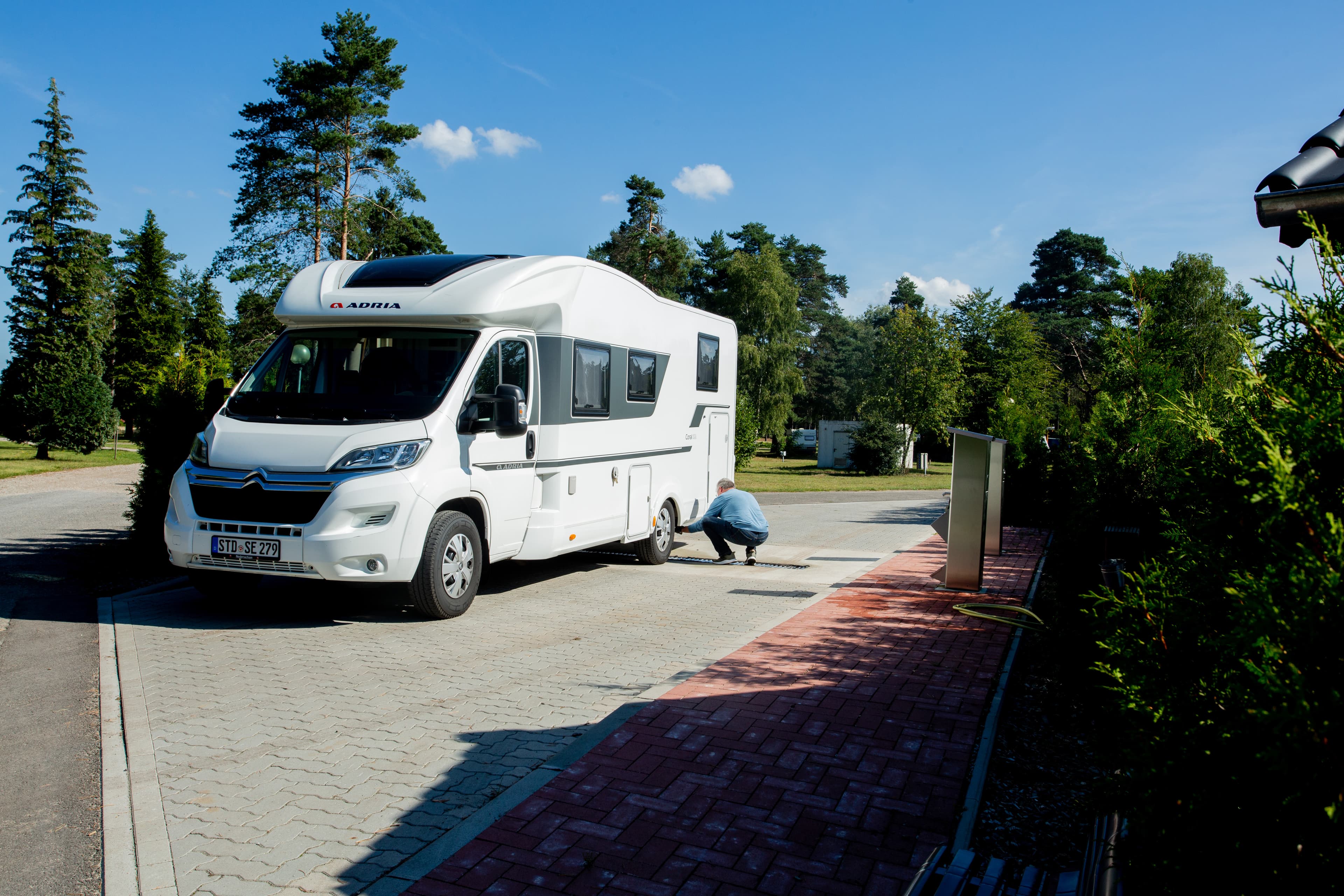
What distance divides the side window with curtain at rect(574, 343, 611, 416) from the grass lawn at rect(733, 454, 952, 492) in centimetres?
1465

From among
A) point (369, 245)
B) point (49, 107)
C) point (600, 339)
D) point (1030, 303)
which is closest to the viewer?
point (600, 339)

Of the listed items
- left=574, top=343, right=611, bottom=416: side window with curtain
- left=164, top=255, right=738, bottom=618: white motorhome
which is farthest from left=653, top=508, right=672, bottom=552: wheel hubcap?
left=574, top=343, right=611, bottom=416: side window with curtain

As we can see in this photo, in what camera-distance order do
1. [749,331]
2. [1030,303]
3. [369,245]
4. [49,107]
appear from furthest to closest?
[1030,303]
[749,331]
[49,107]
[369,245]

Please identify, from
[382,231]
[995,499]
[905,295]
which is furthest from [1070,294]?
[995,499]

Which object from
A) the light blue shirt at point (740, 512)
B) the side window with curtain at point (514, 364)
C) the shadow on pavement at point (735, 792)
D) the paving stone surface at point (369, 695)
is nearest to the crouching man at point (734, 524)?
the light blue shirt at point (740, 512)

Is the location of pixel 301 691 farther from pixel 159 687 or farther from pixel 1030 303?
pixel 1030 303

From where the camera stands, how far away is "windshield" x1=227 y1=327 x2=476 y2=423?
762 cm

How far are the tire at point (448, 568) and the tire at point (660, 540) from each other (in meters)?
3.35

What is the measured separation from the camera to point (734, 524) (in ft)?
36.4

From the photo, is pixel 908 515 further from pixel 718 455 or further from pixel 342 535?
pixel 342 535

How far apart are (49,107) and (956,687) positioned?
54.2m

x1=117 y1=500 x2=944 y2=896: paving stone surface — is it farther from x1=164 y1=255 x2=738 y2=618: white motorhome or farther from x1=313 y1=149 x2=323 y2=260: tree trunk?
x1=313 y1=149 x2=323 y2=260: tree trunk

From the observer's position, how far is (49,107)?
1731 inches

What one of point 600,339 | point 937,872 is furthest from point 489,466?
point 937,872
